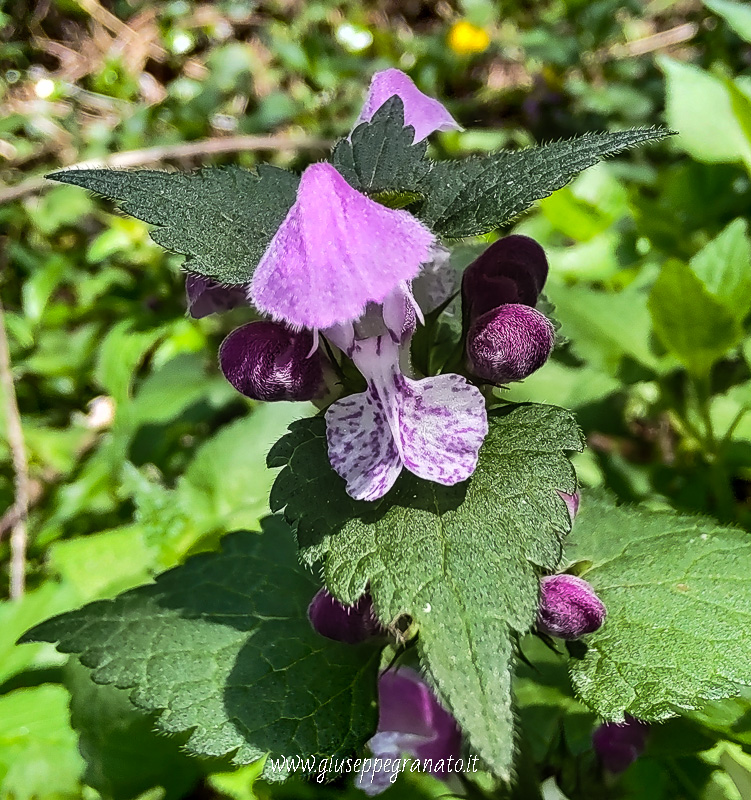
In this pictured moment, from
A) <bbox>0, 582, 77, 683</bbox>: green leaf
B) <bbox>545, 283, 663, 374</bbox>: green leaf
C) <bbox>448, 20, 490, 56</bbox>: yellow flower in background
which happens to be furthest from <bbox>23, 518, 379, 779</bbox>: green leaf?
<bbox>448, 20, 490, 56</bbox>: yellow flower in background

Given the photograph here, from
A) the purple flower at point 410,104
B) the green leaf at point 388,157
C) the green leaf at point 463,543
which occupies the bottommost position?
the green leaf at point 463,543

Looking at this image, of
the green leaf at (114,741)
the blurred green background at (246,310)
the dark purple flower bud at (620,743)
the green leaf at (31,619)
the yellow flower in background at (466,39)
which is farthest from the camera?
the yellow flower in background at (466,39)

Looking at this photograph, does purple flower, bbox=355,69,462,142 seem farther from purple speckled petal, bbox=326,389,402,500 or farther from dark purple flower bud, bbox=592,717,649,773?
dark purple flower bud, bbox=592,717,649,773

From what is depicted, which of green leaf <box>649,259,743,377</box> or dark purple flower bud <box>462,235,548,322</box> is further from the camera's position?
green leaf <box>649,259,743,377</box>

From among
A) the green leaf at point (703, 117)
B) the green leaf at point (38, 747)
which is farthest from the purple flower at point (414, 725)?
the green leaf at point (703, 117)

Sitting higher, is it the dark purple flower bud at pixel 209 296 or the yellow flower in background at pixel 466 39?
the yellow flower in background at pixel 466 39

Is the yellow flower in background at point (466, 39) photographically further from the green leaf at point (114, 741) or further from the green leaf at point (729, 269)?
the green leaf at point (114, 741)

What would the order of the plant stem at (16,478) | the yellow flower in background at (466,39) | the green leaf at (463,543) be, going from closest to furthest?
the green leaf at (463,543) < the plant stem at (16,478) < the yellow flower in background at (466,39)
